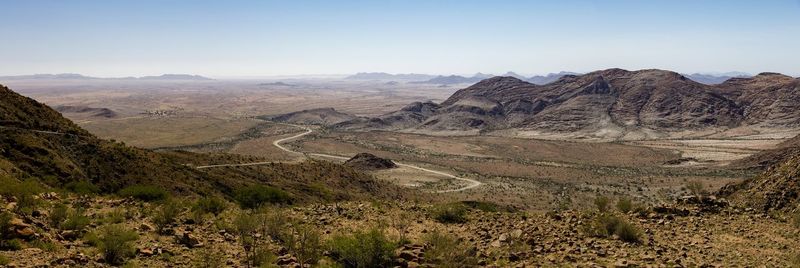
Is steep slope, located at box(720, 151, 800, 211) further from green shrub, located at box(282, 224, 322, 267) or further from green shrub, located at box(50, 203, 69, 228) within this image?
green shrub, located at box(50, 203, 69, 228)

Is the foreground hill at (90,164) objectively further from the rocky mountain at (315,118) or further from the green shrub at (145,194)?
the rocky mountain at (315,118)

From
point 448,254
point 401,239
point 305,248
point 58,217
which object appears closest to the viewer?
point 448,254

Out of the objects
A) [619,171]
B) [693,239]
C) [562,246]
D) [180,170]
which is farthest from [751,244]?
[619,171]

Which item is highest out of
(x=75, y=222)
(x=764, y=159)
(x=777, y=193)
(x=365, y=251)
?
(x=75, y=222)

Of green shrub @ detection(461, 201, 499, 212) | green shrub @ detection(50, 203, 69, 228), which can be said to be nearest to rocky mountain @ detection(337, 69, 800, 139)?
green shrub @ detection(461, 201, 499, 212)

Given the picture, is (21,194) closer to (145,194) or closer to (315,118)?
(145,194)

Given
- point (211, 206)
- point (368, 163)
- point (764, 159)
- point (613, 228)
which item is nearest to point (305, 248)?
point (211, 206)
